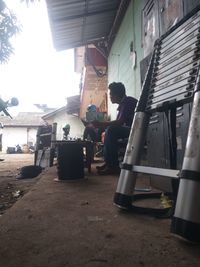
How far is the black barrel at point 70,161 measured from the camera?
10.4ft

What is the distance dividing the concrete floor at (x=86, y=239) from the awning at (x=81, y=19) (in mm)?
4467

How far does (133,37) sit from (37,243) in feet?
15.8

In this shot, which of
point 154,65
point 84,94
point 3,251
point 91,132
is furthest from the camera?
point 84,94

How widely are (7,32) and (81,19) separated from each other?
1.76 meters

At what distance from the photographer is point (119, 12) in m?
6.37

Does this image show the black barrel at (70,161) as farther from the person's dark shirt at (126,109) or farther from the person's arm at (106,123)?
the person's dark shirt at (126,109)

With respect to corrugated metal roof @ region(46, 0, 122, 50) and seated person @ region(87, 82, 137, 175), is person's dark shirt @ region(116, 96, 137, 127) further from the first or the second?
corrugated metal roof @ region(46, 0, 122, 50)

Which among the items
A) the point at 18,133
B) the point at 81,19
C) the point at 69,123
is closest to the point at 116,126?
the point at 81,19

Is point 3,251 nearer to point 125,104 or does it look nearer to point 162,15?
point 125,104

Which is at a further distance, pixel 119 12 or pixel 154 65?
pixel 119 12

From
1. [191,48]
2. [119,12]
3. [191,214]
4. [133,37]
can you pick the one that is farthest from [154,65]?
[119,12]

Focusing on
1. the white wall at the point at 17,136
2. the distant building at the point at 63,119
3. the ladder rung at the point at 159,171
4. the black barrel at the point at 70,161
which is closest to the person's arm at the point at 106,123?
the black barrel at the point at 70,161

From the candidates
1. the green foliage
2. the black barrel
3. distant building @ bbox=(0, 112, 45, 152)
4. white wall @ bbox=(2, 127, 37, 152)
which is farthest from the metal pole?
white wall @ bbox=(2, 127, 37, 152)

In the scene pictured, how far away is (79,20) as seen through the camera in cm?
636
